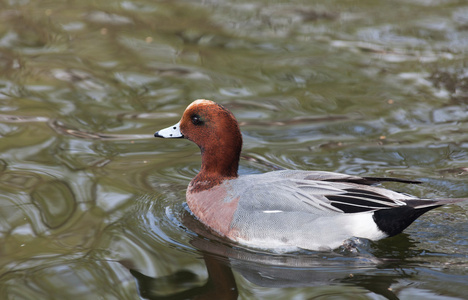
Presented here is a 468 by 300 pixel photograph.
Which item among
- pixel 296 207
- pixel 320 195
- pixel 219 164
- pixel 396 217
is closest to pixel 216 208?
pixel 219 164

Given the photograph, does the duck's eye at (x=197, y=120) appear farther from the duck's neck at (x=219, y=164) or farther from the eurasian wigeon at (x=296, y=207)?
the duck's neck at (x=219, y=164)

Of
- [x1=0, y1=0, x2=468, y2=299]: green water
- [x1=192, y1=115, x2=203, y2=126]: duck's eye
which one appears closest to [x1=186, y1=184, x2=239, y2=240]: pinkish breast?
[x1=0, y1=0, x2=468, y2=299]: green water

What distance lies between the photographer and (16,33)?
30.6ft

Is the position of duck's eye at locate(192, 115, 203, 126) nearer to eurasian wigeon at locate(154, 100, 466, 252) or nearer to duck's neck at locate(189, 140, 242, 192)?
eurasian wigeon at locate(154, 100, 466, 252)

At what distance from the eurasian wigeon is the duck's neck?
0.02m

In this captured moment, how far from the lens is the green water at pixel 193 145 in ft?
14.9

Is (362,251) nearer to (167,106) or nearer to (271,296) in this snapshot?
(271,296)

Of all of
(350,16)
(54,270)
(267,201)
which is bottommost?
(54,270)

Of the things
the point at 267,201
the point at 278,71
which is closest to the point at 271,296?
the point at 267,201

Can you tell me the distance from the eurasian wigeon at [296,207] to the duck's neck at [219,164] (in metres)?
0.02

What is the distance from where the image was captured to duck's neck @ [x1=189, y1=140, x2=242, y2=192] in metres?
5.40

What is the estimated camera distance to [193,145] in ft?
22.2

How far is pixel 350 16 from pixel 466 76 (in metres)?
2.47

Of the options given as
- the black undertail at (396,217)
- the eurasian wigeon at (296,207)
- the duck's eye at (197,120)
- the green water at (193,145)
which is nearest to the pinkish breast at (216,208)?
the eurasian wigeon at (296,207)
